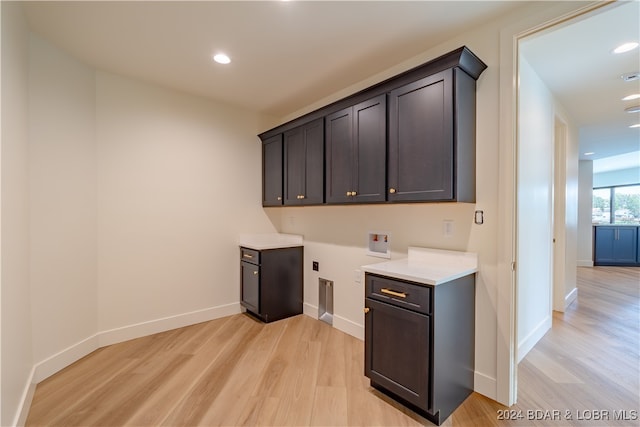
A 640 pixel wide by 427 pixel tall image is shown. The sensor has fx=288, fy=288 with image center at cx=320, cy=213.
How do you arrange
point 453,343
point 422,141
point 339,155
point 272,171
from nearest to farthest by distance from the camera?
point 453,343 → point 422,141 → point 339,155 → point 272,171

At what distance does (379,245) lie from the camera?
2.71m

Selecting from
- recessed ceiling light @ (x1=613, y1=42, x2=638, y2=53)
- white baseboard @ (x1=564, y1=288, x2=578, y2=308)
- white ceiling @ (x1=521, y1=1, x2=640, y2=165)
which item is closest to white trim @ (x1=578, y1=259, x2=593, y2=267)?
white baseboard @ (x1=564, y1=288, x2=578, y2=308)

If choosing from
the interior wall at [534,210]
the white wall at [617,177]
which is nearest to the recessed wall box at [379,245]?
the interior wall at [534,210]

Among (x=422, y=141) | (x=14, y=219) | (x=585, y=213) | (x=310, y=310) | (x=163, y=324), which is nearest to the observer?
(x=14, y=219)

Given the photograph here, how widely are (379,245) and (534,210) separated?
1342mm

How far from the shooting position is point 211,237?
3.36m

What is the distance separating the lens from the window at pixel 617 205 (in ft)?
24.1

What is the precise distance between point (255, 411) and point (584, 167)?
7.97 m

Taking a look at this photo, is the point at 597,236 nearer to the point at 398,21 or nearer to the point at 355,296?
A: the point at 355,296

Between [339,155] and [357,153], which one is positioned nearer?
[357,153]

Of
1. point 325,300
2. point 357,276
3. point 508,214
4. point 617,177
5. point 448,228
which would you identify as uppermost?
point 617,177

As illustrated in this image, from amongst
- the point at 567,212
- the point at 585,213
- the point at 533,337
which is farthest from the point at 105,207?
the point at 585,213

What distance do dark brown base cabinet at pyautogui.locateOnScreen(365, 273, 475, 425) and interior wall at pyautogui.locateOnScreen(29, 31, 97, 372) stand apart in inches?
96.4

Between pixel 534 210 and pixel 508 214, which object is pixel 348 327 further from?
pixel 534 210
